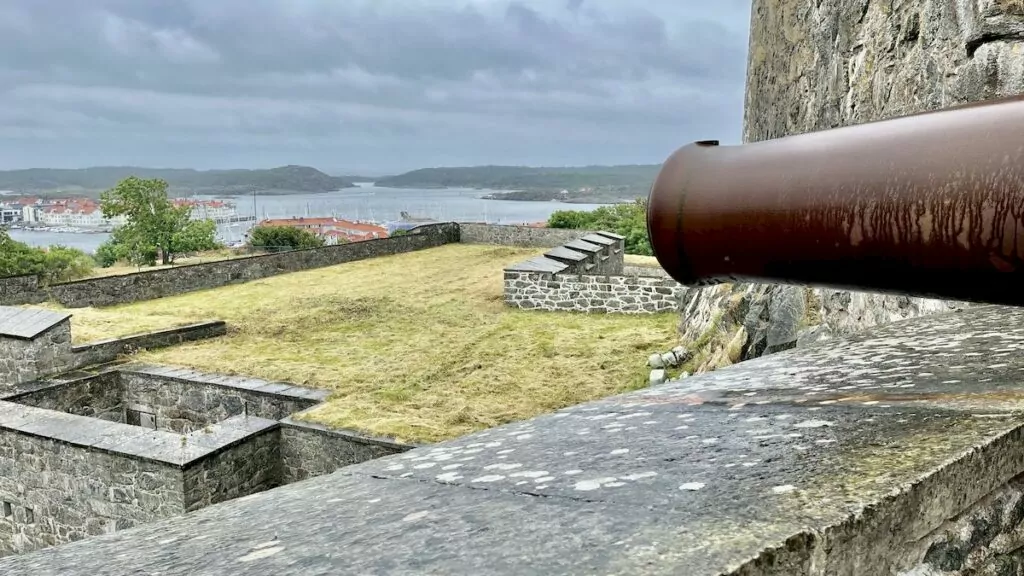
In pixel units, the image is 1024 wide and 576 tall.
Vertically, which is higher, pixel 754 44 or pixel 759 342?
pixel 754 44

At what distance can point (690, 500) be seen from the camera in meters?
1.39

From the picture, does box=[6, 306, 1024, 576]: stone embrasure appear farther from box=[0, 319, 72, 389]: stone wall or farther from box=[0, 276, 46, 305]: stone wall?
box=[0, 276, 46, 305]: stone wall

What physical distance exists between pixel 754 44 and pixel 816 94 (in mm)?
3175

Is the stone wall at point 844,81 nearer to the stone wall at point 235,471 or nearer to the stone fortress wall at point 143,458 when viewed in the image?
the stone fortress wall at point 143,458

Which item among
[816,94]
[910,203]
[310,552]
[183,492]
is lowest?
[183,492]

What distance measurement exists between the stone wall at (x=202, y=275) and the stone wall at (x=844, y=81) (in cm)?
1029

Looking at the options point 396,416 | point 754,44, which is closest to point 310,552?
point 396,416

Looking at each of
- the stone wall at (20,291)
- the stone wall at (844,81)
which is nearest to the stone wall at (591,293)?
the stone wall at (844,81)

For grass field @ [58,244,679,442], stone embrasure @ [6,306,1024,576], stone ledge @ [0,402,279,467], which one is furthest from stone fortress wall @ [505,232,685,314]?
stone embrasure @ [6,306,1024,576]

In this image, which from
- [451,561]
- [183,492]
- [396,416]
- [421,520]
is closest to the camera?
[451,561]

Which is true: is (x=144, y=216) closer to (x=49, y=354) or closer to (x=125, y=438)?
(x=49, y=354)

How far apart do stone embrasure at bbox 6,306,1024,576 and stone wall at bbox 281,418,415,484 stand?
4.55 meters

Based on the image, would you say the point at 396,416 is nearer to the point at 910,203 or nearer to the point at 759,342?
the point at 759,342

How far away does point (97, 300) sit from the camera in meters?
13.9
